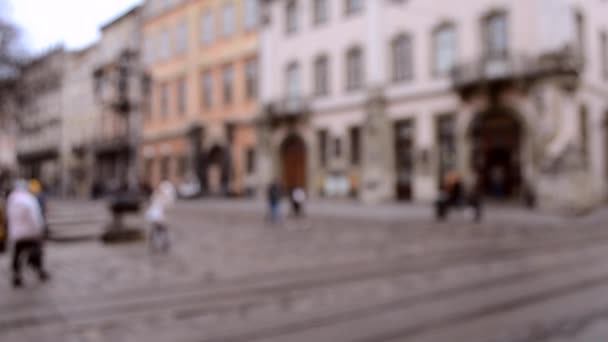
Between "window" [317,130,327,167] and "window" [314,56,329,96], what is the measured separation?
209 centimetres

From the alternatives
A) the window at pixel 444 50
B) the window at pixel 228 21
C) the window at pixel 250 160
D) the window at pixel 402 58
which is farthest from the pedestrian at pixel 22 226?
the window at pixel 228 21

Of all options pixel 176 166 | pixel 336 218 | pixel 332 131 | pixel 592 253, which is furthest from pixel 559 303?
pixel 176 166

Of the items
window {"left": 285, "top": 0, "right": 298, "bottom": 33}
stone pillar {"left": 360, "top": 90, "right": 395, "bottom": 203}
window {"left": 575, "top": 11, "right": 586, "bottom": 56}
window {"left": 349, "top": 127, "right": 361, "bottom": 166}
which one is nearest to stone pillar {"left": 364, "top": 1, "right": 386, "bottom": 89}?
stone pillar {"left": 360, "top": 90, "right": 395, "bottom": 203}

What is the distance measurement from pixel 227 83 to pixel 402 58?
1232cm

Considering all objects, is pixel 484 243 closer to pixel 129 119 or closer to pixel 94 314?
pixel 129 119

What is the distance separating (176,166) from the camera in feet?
118

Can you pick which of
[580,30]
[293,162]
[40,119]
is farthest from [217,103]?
[40,119]

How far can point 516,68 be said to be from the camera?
20.4 metres

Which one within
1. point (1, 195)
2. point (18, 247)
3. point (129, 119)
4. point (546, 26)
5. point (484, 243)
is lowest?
point (484, 243)

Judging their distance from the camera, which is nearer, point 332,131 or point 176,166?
point 332,131

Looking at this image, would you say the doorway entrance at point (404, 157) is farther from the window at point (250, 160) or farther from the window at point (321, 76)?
the window at point (250, 160)

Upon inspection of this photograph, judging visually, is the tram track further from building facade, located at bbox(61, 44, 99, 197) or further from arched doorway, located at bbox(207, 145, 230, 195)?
arched doorway, located at bbox(207, 145, 230, 195)

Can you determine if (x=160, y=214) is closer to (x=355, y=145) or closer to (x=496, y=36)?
(x=496, y=36)

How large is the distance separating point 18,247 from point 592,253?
8881 mm
